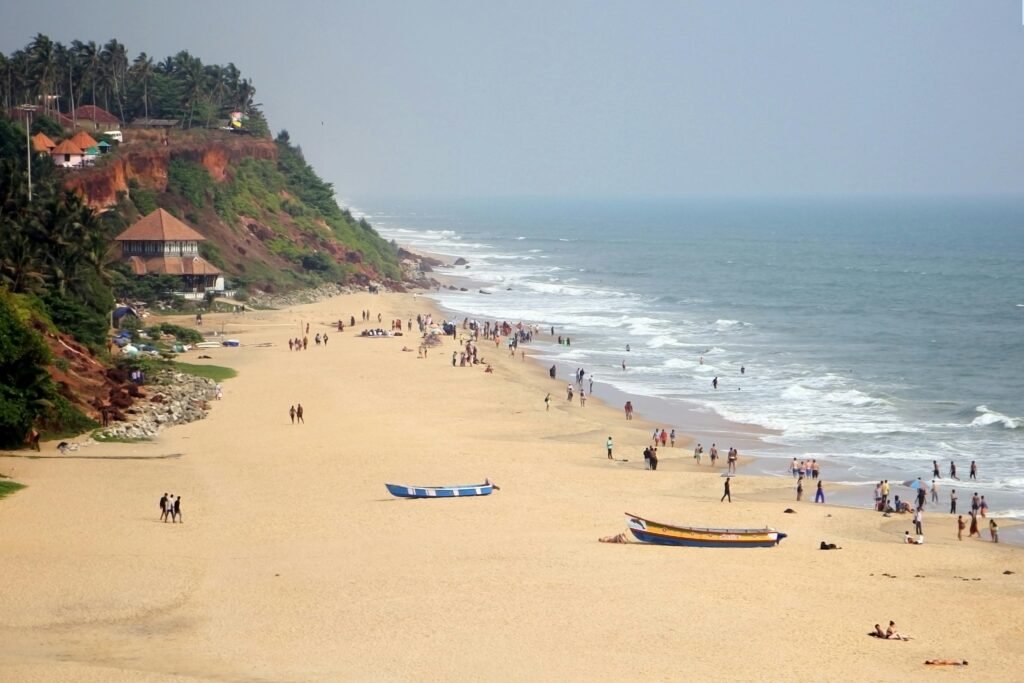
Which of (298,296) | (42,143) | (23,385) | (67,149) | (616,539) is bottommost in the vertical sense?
(616,539)

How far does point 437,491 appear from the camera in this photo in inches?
1304

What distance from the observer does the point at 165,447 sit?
125ft

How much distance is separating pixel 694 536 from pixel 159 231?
47.8m

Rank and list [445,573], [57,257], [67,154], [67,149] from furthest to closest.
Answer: [67,149] < [67,154] < [57,257] < [445,573]

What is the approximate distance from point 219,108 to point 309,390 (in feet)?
218

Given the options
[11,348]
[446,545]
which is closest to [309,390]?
[11,348]

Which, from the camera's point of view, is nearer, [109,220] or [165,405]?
[165,405]

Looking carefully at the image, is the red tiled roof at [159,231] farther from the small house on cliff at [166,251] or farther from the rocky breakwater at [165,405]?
the rocky breakwater at [165,405]

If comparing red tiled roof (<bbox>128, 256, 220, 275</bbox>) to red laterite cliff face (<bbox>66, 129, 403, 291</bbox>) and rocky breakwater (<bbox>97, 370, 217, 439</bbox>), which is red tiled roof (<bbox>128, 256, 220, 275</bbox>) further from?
rocky breakwater (<bbox>97, 370, 217, 439</bbox>)

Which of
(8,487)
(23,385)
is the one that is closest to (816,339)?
(23,385)

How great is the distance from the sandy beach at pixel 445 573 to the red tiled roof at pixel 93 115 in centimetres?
5880

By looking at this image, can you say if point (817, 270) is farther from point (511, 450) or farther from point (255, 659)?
point (255, 659)

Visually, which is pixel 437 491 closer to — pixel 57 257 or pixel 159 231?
pixel 57 257

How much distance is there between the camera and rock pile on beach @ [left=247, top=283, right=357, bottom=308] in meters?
73.6
